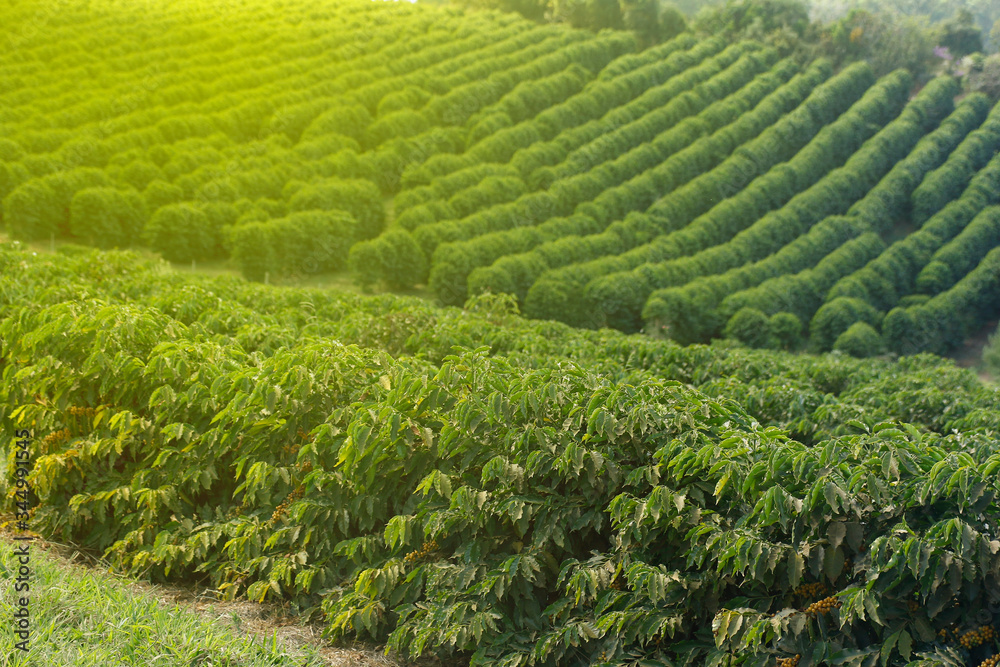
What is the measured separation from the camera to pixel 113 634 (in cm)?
360

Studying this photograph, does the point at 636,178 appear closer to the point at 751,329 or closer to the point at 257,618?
the point at 751,329

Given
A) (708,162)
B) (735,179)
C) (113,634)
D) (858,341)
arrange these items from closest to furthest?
(113,634)
(858,341)
(735,179)
(708,162)

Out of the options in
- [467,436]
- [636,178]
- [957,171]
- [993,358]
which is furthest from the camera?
[957,171]

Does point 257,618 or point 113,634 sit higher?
point 113,634

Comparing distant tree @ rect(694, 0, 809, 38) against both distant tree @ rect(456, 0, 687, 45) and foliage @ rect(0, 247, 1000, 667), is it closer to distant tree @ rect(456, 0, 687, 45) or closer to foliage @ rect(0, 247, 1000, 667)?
distant tree @ rect(456, 0, 687, 45)

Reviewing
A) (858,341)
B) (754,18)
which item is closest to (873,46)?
(754,18)

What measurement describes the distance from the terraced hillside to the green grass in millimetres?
21259

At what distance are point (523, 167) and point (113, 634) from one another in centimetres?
3224

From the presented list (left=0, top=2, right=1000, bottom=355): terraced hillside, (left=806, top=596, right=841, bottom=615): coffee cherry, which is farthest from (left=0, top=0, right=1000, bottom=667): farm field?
(left=0, top=2, right=1000, bottom=355): terraced hillside

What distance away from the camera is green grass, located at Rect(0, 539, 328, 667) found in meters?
3.39

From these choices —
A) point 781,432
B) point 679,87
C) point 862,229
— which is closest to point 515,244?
point 862,229

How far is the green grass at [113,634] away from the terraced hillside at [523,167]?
21259 millimetres

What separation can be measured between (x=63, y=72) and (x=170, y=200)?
43.5 ft

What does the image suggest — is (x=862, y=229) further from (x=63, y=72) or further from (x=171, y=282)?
(x=63, y=72)
